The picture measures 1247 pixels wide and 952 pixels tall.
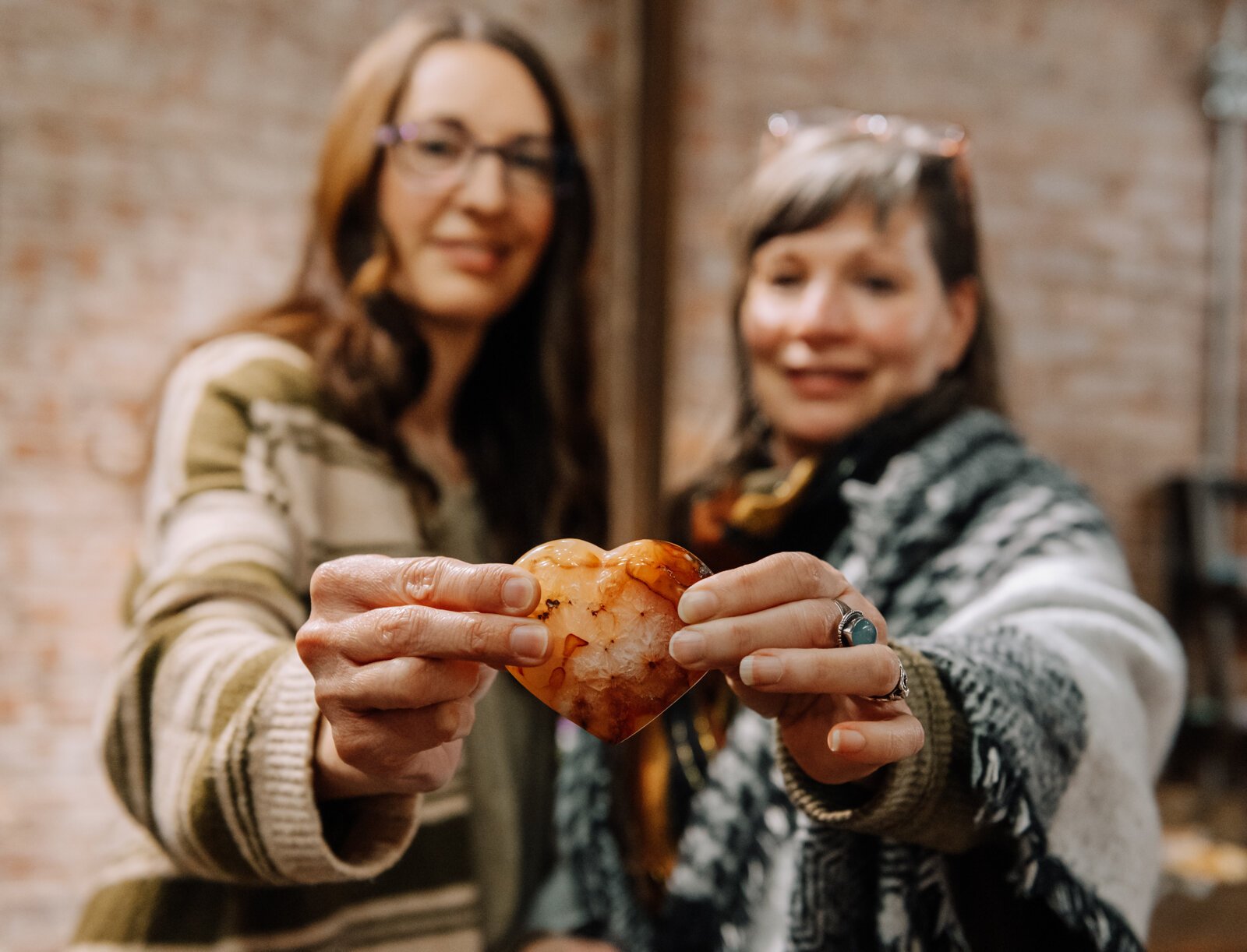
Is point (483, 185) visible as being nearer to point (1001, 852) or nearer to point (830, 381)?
point (830, 381)

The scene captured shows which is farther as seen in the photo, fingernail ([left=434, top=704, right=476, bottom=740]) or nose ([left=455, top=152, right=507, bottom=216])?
nose ([left=455, top=152, right=507, bottom=216])

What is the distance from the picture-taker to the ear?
2.79ft

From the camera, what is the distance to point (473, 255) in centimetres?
86

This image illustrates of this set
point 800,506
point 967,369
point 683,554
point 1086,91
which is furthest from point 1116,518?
point 683,554

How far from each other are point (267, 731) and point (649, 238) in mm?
1468

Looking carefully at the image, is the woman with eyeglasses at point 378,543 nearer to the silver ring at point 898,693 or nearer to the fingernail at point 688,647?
the fingernail at point 688,647

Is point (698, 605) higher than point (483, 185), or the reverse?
point (483, 185)

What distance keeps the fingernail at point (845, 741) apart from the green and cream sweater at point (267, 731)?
0.26m

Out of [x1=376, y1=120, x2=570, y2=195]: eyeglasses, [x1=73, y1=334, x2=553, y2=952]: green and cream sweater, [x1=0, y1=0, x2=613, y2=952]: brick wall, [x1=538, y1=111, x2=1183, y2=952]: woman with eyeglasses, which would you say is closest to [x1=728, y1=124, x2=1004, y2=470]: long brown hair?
[x1=538, y1=111, x2=1183, y2=952]: woman with eyeglasses

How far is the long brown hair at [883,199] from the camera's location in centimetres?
80

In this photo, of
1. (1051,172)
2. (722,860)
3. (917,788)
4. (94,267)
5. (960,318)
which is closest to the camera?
(917,788)

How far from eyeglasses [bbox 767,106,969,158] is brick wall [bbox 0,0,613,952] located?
0.74 metres

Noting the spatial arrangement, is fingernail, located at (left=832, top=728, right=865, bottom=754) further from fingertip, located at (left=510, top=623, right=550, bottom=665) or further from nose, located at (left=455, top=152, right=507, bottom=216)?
nose, located at (left=455, top=152, right=507, bottom=216)

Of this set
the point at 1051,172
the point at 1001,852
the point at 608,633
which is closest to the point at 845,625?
the point at 608,633
